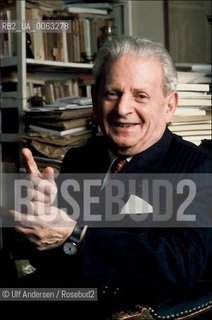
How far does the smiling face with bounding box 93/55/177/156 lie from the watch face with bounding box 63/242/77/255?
424mm

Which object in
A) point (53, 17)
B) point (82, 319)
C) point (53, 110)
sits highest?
point (53, 17)

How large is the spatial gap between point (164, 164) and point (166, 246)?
0.30 m

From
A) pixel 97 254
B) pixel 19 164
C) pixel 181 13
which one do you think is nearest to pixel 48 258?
pixel 97 254

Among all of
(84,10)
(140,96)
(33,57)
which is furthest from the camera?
(84,10)

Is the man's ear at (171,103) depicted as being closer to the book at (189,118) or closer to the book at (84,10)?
the book at (189,118)

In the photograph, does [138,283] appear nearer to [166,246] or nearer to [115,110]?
[166,246]

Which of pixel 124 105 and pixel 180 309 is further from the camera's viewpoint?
pixel 124 105

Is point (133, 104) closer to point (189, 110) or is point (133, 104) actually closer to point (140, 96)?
point (140, 96)

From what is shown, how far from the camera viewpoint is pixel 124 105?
1258 millimetres

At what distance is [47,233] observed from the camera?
0.94 m

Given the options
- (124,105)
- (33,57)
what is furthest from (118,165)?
(33,57)

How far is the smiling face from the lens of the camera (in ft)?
4.02

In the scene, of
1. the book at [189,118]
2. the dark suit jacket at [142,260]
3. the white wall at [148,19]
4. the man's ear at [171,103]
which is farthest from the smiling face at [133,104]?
the white wall at [148,19]

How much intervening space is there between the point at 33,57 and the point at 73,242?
1.92 meters
